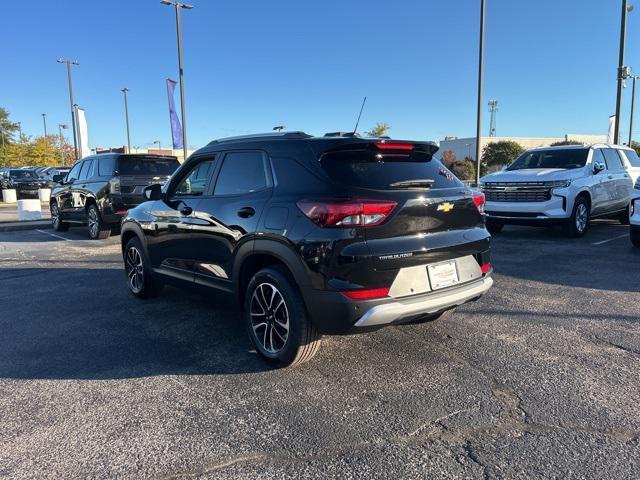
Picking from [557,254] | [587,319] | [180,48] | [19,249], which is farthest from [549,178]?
[180,48]

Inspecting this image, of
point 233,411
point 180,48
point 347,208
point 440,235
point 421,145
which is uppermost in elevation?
point 180,48

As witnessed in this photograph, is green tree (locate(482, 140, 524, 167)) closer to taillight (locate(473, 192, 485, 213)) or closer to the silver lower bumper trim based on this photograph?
taillight (locate(473, 192, 485, 213))

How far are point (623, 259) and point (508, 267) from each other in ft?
6.80

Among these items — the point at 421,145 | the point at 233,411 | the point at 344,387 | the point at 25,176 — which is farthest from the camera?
the point at 25,176

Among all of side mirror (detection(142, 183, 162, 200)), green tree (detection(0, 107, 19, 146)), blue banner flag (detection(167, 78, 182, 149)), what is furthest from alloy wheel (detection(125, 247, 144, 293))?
green tree (detection(0, 107, 19, 146))

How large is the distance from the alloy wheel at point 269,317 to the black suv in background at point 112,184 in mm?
7835

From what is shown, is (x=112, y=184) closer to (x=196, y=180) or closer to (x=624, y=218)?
(x=196, y=180)

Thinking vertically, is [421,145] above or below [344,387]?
above

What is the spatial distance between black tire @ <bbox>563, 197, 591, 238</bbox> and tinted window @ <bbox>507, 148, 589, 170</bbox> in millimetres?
894

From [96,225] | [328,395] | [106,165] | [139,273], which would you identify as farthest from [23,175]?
[328,395]

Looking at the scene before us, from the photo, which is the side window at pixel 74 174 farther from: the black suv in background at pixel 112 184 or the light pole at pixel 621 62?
the light pole at pixel 621 62

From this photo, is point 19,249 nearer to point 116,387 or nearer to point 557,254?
point 116,387

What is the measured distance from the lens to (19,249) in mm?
10477

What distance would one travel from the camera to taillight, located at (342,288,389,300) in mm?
3420
